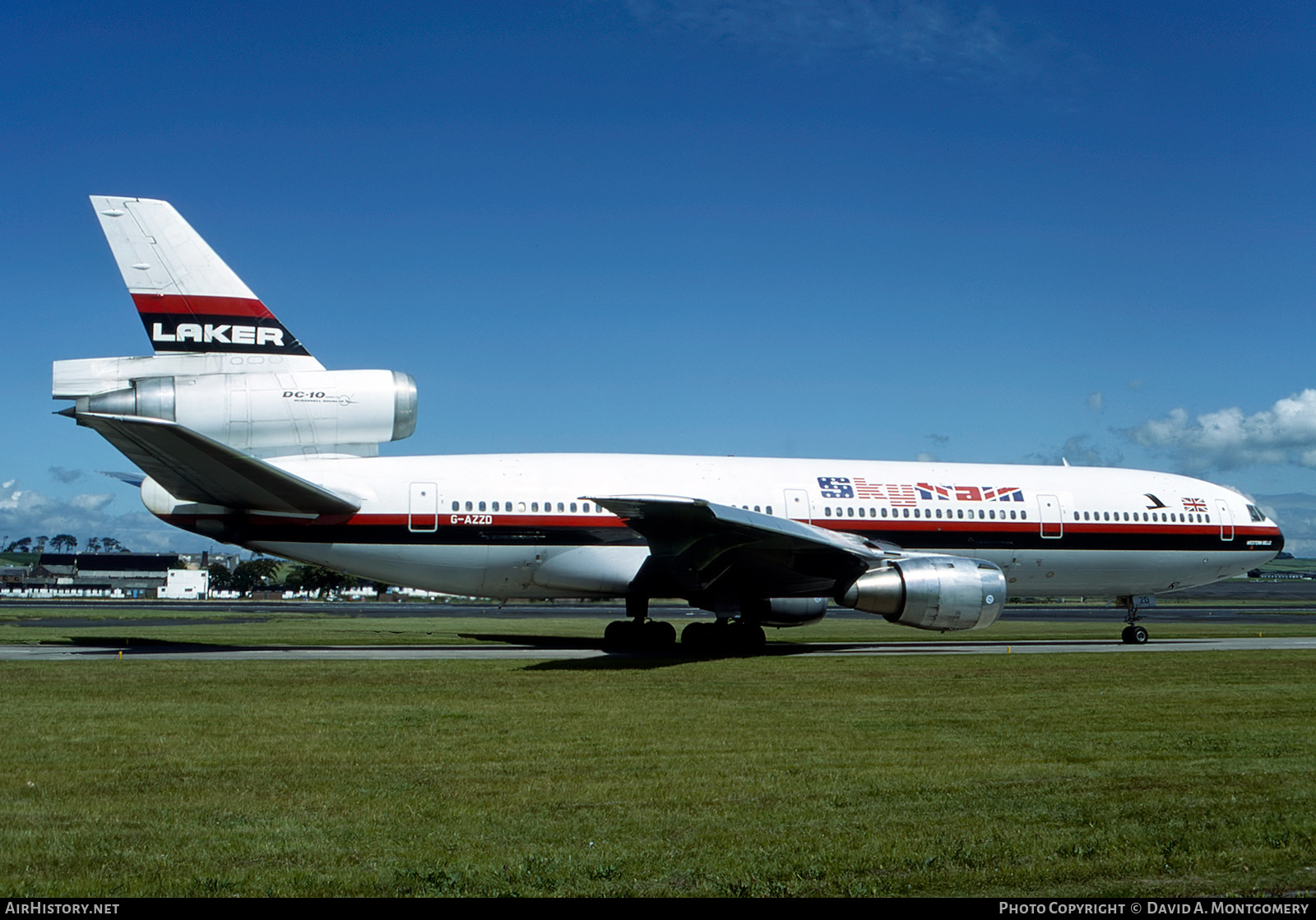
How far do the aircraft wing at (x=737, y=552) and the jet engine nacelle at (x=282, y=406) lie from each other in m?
4.93

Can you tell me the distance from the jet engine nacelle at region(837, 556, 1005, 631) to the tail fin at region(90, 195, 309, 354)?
1160 cm

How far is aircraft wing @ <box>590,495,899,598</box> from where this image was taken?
696 inches

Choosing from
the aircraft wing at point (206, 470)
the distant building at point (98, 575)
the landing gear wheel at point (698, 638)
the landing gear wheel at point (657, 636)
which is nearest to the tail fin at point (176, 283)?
the aircraft wing at point (206, 470)

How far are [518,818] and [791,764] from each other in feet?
8.80

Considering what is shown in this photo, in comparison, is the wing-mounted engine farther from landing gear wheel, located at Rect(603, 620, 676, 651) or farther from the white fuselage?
landing gear wheel, located at Rect(603, 620, 676, 651)

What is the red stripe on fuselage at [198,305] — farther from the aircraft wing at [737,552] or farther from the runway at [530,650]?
the aircraft wing at [737,552]

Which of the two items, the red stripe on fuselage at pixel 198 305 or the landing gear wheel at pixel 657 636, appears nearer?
the red stripe on fuselage at pixel 198 305

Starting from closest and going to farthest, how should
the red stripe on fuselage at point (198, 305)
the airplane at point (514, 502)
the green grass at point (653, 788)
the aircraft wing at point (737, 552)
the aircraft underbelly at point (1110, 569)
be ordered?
1. the green grass at point (653, 788)
2. the aircraft wing at point (737, 552)
3. the airplane at point (514, 502)
4. the red stripe on fuselage at point (198, 305)
5. the aircraft underbelly at point (1110, 569)

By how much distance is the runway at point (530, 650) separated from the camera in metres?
18.1

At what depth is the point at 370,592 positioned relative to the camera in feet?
335

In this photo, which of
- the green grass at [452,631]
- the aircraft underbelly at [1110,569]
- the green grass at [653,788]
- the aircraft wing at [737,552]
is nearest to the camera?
the green grass at [653,788]

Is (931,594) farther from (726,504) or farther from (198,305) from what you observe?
(198,305)

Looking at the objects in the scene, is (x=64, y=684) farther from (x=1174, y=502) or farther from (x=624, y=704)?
(x=1174, y=502)
